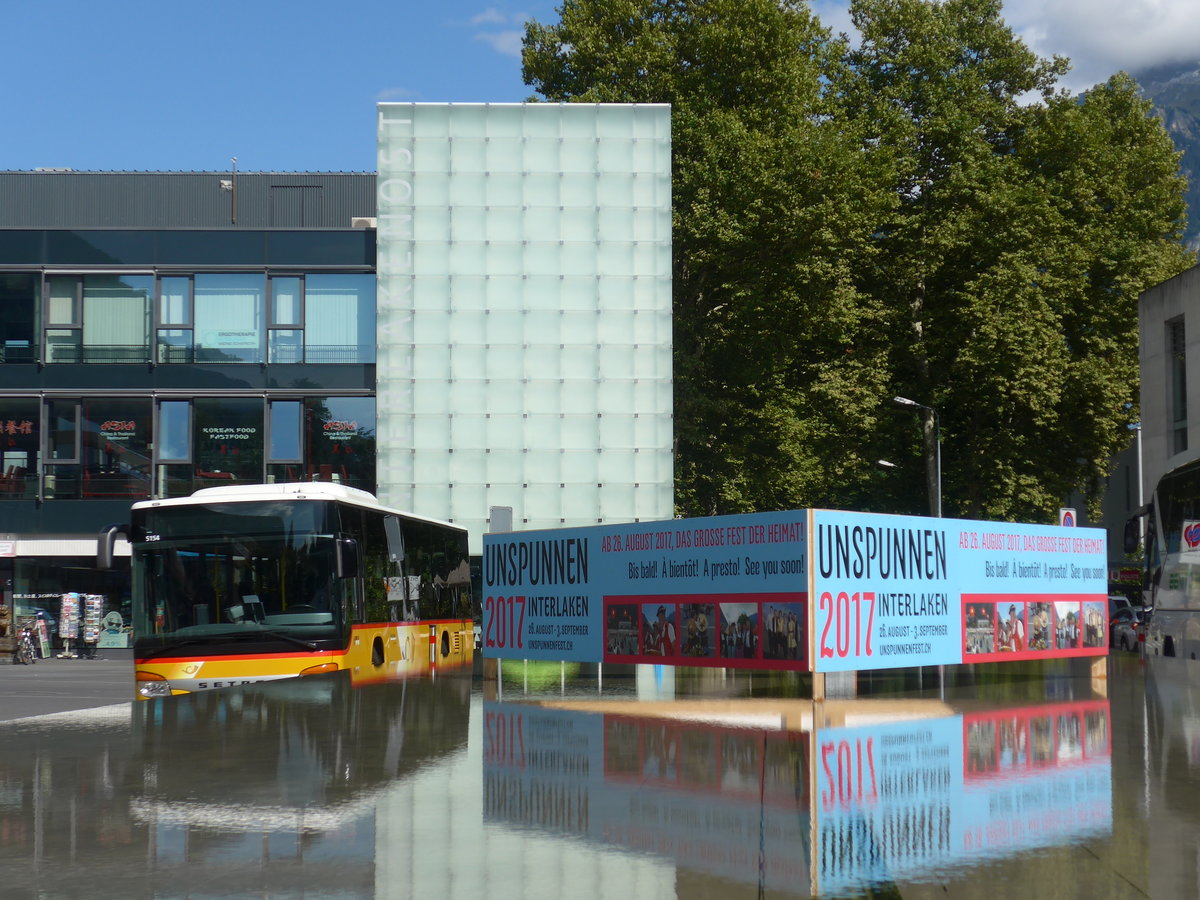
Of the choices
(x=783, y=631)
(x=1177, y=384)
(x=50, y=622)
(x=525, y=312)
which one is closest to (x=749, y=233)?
(x=525, y=312)

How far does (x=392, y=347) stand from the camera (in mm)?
38875

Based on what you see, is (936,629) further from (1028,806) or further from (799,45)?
(799,45)

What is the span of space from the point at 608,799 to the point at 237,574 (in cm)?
1017

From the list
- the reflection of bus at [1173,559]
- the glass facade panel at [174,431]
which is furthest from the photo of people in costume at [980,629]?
the glass facade panel at [174,431]

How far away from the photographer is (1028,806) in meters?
9.19

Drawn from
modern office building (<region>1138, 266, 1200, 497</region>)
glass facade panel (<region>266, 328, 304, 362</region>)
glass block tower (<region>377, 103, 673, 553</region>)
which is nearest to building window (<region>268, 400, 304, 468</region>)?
glass facade panel (<region>266, 328, 304, 362</region>)

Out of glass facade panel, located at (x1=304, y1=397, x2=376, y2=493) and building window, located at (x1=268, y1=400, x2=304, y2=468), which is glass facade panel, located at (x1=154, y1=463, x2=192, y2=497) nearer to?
building window, located at (x1=268, y1=400, x2=304, y2=468)

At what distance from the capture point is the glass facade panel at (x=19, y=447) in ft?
131

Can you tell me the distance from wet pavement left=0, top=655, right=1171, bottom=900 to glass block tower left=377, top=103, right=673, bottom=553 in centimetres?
2113

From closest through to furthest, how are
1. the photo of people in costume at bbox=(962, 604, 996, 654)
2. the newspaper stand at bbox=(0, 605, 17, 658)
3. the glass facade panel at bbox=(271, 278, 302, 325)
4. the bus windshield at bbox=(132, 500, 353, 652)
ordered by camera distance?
the photo of people in costume at bbox=(962, 604, 996, 654), the bus windshield at bbox=(132, 500, 353, 652), the newspaper stand at bbox=(0, 605, 17, 658), the glass facade panel at bbox=(271, 278, 302, 325)

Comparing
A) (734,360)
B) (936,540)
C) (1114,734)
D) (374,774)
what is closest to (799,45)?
(734,360)

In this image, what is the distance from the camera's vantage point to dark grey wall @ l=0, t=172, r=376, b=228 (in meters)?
45.8

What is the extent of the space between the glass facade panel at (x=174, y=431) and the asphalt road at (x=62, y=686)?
565cm

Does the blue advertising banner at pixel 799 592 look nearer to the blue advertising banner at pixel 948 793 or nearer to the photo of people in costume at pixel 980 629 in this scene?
the photo of people in costume at pixel 980 629
